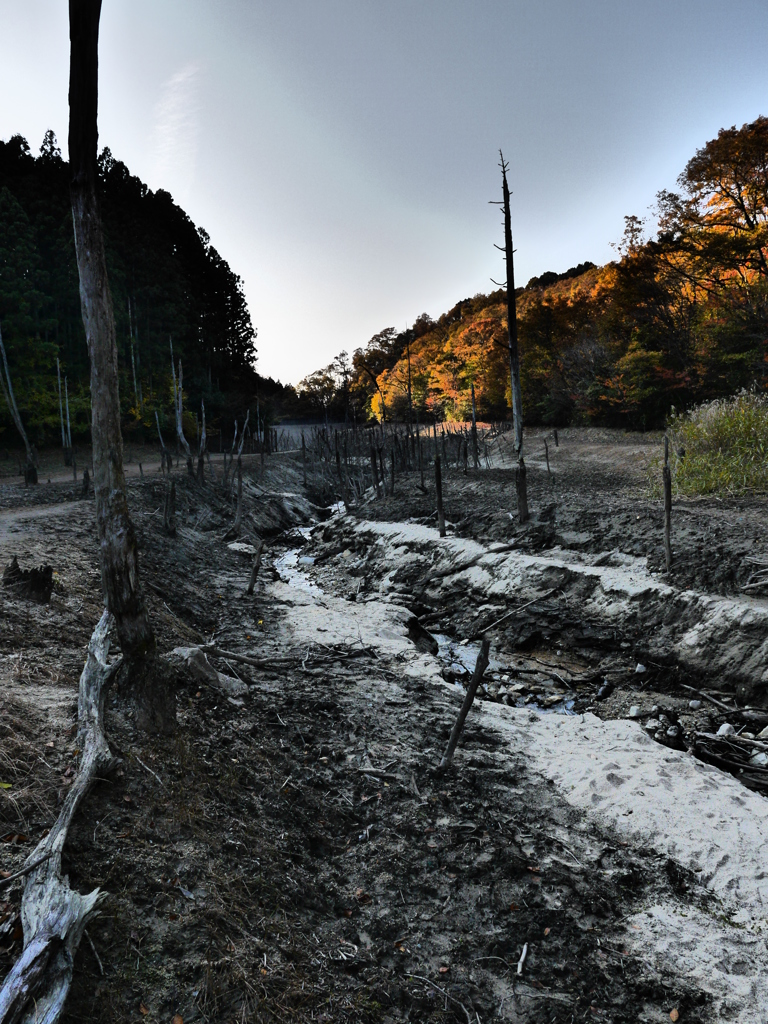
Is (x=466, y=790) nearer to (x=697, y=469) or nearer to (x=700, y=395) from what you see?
(x=697, y=469)

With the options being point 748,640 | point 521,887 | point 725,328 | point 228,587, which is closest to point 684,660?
point 748,640

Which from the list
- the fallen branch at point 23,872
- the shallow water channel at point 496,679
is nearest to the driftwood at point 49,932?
the fallen branch at point 23,872

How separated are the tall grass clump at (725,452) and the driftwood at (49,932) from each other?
12.5 metres

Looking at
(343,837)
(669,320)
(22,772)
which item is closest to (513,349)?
(343,837)

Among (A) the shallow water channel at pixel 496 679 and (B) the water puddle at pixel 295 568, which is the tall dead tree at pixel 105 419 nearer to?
(A) the shallow water channel at pixel 496 679

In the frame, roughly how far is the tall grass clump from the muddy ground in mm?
3714

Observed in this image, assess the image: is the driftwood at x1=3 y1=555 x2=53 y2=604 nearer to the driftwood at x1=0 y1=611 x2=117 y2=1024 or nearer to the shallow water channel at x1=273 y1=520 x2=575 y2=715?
the driftwood at x1=0 y1=611 x2=117 y2=1024

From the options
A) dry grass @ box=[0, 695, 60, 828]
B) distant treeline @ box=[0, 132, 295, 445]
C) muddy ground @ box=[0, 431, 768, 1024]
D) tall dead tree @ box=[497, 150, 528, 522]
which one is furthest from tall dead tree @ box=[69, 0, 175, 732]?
distant treeline @ box=[0, 132, 295, 445]

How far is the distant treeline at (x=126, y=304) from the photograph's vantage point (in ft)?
84.5

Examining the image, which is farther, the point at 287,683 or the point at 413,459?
the point at 413,459

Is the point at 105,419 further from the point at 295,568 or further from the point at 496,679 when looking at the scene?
the point at 295,568

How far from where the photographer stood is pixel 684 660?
715 centimetres

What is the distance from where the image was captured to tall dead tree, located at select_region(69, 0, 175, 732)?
12.5 feet

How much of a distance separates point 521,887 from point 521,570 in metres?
7.14
